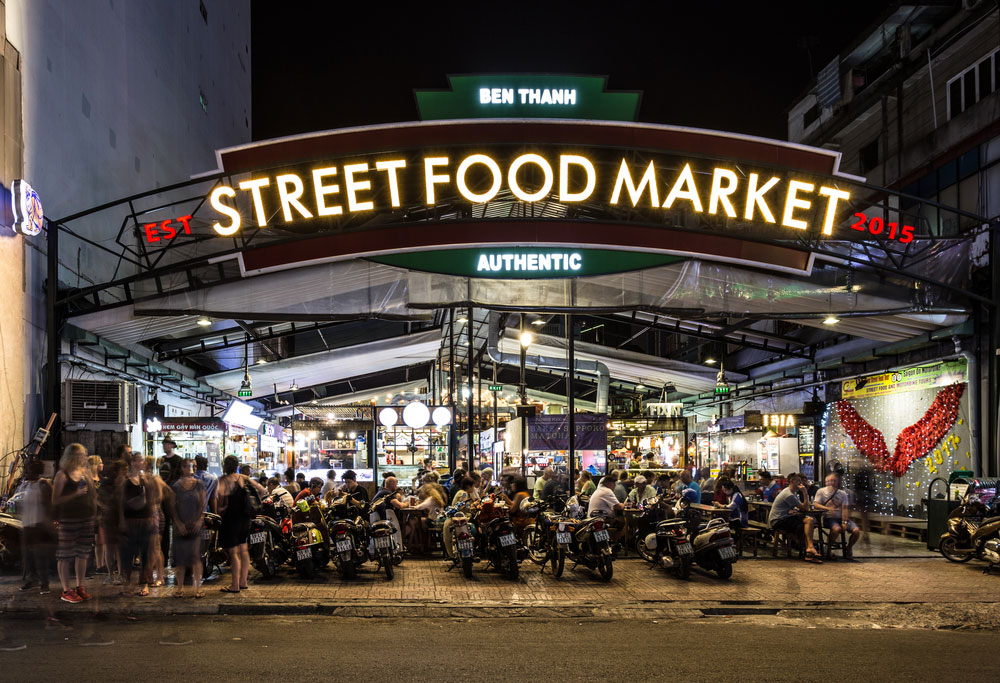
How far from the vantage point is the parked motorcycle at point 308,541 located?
13.0 metres

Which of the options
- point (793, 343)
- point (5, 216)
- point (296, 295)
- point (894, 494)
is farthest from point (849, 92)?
point (5, 216)

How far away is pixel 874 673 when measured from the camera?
7438 millimetres

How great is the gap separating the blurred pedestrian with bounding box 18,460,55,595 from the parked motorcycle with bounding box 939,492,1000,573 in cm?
1355

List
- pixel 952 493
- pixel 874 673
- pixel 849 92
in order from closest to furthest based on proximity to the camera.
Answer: pixel 874 673
pixel 952 493
pixel 849 92

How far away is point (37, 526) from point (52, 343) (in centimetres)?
449

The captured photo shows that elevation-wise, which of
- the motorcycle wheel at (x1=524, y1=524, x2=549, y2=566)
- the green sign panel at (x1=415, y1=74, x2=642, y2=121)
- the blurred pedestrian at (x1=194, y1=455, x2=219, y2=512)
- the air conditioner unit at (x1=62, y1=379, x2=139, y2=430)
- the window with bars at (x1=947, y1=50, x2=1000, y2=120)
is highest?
the window with bars at (x1=947, y1=50, x2=1000, y2=120)

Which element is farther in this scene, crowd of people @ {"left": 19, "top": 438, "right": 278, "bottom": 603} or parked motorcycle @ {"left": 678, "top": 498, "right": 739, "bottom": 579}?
parked motorcycle @ {"left": 678, "top": 498, "right": 739, "bottom": 579}

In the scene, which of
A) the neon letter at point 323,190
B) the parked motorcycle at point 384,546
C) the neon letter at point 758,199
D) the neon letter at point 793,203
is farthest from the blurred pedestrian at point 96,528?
the neon letter at point 793,203

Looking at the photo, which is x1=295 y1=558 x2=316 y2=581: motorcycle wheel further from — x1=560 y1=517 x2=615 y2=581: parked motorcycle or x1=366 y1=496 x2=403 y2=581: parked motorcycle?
x1=560 y1=517 x2=615 y2=581: parked motorcycle

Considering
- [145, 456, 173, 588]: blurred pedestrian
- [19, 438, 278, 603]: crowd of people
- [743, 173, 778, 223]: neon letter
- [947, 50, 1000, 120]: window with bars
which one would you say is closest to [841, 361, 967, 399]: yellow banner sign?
[743, 173, 778, 223]: neon letter

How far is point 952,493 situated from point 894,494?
289cm

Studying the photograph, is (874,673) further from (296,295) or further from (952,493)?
(952,493)

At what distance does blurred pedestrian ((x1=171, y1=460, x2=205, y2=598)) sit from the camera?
38.3ft

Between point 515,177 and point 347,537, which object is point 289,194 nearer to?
point 515,177
